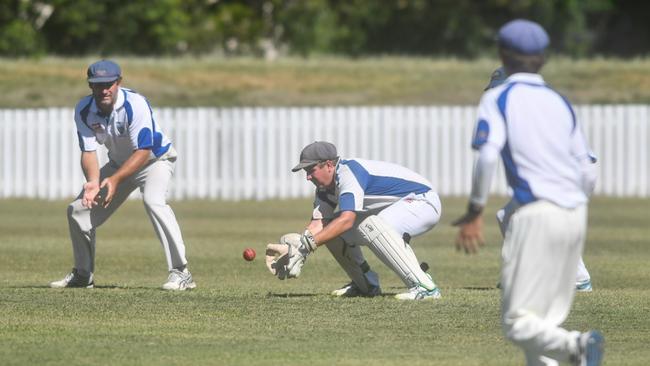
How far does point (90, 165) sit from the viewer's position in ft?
37.7

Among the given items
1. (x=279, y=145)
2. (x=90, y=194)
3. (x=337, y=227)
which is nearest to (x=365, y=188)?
(x=337, y=227)

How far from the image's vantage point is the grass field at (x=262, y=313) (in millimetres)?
8430

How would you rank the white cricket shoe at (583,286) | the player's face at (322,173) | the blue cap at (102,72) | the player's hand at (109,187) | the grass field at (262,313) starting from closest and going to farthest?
the grass field at (262,313), the player's face at (322,173), the blue cap at (102,72), the player's hand at (109,187), the white cricket shoe at (583,286)

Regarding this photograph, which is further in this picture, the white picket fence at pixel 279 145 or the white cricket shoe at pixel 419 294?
the white picket fence at pixel 279 145

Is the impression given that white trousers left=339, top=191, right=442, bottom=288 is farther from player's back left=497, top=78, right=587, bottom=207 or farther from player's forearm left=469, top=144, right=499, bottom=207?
player's forearm left=469, top=144, right=499, bottom=207

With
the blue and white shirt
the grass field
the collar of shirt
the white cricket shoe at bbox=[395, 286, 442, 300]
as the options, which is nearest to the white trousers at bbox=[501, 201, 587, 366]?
the collar of shirt

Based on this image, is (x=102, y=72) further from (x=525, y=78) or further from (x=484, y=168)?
(x=484, y=168)

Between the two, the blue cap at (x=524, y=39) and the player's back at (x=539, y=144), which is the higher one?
the blue cap at (x=524, y=39)

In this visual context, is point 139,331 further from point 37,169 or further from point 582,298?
point 37,169

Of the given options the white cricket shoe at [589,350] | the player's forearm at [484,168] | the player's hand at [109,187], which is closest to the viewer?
the player's forearm at [484,168]

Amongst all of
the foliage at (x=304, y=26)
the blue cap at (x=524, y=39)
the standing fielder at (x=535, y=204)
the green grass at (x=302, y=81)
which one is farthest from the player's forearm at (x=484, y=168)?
the foliage at (x=304, y=26)

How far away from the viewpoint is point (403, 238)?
11.1 m

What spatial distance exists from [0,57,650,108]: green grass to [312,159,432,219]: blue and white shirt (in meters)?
19.3

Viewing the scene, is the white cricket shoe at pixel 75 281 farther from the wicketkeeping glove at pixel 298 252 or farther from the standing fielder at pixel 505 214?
the standing fielder at pixel 505 214
